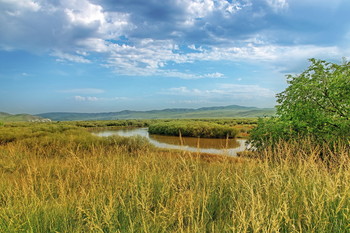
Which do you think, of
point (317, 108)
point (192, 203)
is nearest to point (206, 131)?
point (317, 108)

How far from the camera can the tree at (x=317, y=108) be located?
29.1 feet

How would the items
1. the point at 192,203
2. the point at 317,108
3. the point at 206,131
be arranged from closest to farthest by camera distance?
the point at 192,203 → the point at 317,108 → the point at 206,131

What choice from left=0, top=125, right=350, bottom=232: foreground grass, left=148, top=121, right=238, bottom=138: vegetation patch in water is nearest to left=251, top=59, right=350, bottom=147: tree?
left=0, top=125, right=350, bottom=232: foreground grass

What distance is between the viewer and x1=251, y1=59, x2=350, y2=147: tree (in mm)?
8883

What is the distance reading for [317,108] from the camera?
9.45 metres

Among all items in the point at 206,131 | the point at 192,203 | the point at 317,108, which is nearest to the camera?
the point at 192,203

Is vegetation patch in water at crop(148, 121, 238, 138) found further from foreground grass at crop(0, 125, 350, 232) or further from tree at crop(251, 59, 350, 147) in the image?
foreground grass at crop(0, 125, 350, 232)

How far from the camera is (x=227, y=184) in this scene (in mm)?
4867

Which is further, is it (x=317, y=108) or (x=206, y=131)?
(x=206, y=131)

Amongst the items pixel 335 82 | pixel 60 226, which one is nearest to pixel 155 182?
pixel 60 226

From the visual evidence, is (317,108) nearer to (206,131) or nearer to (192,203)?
(192,203)

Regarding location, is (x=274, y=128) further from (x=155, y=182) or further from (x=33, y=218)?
(x=33, y=218)

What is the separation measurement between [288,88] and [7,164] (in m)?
11.9

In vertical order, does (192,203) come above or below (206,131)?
above
